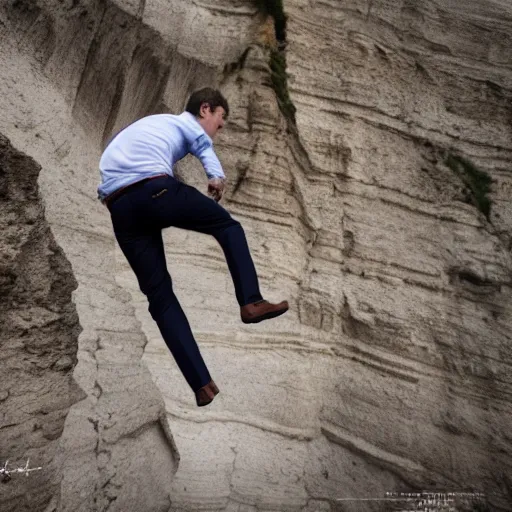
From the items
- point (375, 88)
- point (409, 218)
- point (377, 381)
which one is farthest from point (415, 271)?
point (375, 88)

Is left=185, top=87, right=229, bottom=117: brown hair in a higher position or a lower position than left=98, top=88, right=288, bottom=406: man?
higher

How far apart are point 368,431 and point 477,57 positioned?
6.27 m

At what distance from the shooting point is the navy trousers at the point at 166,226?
3098 mm

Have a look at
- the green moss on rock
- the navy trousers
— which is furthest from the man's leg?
the green moss on rock

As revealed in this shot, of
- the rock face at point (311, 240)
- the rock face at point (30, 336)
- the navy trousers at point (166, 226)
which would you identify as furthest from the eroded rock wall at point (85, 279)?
the navy trousers at point (166, 226)

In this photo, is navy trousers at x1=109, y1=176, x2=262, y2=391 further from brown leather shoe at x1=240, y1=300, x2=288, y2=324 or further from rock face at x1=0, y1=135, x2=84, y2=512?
rock face at x1=0, y1=135, x2=84, y2=512

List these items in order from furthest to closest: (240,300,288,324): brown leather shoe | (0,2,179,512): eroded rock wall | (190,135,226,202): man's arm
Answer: (0,2,179,512): eroded rock wall, (190,135,226,202): man's arm, (240,300,288,324): brown leather shoe

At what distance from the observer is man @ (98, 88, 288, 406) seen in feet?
10.2

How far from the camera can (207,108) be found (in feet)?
11.2

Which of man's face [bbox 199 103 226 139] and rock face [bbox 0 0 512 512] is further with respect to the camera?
rock face [bbox 0 0 512 512]

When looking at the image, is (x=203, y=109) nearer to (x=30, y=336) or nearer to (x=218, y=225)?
(x=218, y=225)

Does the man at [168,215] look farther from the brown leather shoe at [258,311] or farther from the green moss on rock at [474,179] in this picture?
the green moss on rock at [474,179]

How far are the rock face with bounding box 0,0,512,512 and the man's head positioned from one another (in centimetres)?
226

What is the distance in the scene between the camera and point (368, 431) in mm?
6984
